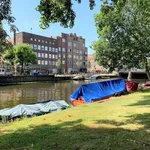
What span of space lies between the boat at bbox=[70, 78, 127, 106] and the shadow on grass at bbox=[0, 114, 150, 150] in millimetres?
13761

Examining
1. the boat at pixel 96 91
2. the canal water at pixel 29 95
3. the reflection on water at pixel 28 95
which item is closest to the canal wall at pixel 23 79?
the canal water at pixel 29 95

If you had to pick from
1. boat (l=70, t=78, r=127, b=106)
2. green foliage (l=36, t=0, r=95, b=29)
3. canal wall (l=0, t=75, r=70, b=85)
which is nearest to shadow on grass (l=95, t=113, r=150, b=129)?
green foliage (l=36, t=0, r=95, b=29)

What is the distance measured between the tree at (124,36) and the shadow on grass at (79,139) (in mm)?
20258

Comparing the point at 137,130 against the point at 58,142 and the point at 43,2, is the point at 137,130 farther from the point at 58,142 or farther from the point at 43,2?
the point at 43,2

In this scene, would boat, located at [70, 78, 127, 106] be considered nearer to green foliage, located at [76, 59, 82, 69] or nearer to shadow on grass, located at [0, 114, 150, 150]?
shadow on grass, located at [0, 114, 150, 150]

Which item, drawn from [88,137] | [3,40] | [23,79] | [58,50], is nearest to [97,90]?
[88,137]

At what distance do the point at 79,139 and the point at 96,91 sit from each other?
700 inches

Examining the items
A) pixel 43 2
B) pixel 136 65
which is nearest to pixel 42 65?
pixel 136 65

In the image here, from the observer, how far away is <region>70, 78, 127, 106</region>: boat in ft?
75.2

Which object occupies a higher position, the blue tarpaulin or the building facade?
the building facade

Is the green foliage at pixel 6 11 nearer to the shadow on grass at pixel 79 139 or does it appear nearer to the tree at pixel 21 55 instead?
the shadow on grass at pixel 79 139

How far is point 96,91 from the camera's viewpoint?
25.0m

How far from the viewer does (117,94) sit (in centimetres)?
2769

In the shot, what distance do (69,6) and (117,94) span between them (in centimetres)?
1971
